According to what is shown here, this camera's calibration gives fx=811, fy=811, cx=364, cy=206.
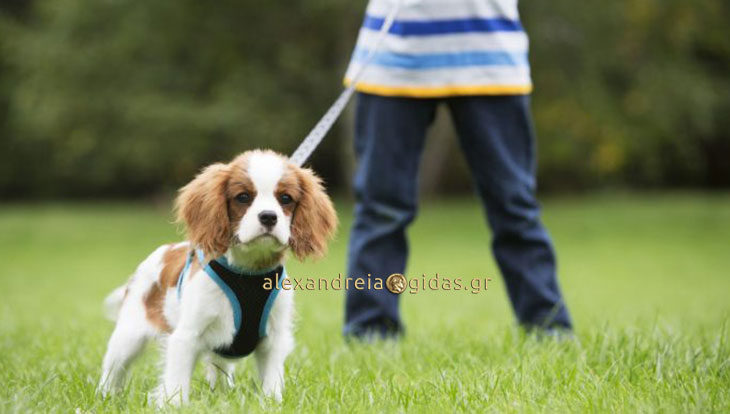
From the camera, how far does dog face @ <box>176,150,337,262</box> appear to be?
2852mm

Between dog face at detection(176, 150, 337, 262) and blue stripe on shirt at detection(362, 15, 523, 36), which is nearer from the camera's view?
dog face at detection(176, 150, 337, 262)

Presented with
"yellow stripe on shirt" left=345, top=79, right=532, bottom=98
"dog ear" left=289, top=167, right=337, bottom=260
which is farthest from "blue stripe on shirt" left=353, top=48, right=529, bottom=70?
"dog ear" left=289, top=167, right=337, bottom=260

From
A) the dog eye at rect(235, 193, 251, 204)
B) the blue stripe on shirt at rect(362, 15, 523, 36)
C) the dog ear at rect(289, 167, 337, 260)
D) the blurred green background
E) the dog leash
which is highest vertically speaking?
the blue stripe on shirt at rect(362, 15, 523, 36)

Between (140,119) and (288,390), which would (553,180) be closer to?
(140,119)

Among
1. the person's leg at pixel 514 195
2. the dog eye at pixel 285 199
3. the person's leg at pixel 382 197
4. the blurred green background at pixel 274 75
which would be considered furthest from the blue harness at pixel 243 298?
the blurred green background at pixel 274 75

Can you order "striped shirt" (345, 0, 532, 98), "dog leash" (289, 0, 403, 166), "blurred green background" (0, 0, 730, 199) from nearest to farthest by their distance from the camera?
1. "dog leash" (289, 0, 403, 166)
2. "striped shirt" (345, 0, 532, 98)
3. "blurred green background" (0, 0, 730, 199)

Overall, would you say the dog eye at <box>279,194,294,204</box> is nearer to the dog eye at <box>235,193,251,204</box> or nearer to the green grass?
the dog eye at <box>235,193,251,204</box>

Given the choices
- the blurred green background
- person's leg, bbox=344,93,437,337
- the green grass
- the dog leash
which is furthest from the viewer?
the blurred green background

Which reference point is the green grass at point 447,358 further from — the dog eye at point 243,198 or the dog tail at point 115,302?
the dog eye at point 243,198

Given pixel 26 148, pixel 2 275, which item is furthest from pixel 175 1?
pixel 26 148

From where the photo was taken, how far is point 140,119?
16703mm

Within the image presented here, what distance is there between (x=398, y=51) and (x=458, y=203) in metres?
17.9

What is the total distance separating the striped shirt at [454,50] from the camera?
3.96 meters

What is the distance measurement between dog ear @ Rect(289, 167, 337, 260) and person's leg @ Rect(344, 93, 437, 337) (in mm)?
1013
